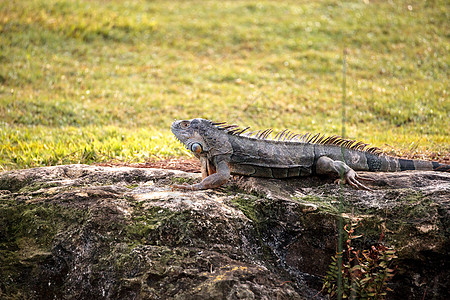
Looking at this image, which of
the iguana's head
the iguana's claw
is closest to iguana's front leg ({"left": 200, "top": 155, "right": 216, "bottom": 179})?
the iguana's head

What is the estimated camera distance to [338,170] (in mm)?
5152

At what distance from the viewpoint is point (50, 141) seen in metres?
8.57

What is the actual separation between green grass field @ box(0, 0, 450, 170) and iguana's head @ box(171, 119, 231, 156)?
2512 millimetres

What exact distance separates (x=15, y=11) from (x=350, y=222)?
50.0 feet

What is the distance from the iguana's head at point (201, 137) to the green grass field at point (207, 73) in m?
2.51

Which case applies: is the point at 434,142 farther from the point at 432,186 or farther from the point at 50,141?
the point at 50,141

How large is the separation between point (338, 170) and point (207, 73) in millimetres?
9467

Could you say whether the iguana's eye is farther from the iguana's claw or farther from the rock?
the iguana's claw

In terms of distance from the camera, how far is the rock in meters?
3.78

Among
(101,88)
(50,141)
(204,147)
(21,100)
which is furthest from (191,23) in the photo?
(204,147)

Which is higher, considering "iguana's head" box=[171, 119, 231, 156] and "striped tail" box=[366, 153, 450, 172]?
"iguana's head" box=[171, 119, 231, 156]

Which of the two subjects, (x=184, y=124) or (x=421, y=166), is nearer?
(x=184, y=124)

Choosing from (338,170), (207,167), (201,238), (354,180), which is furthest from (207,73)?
(201,238)

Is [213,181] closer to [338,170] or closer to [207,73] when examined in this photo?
[338,170]
